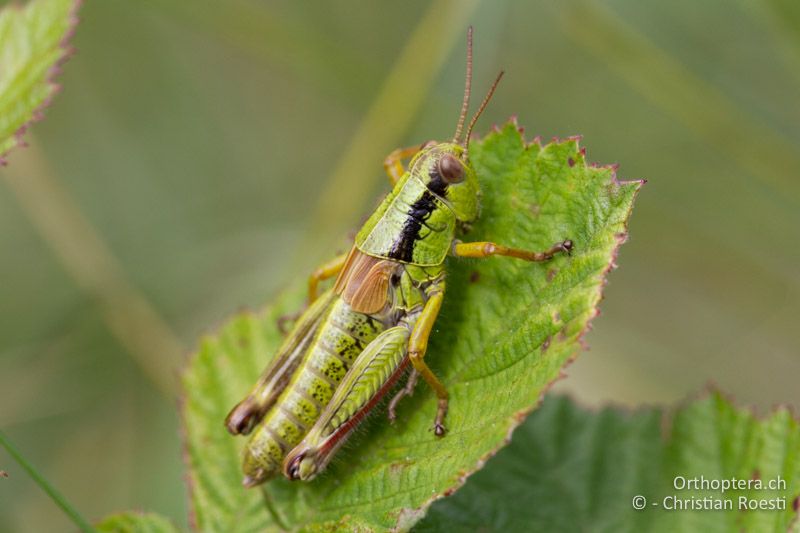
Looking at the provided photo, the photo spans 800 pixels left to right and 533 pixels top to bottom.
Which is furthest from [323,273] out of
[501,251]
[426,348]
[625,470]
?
[625,470]

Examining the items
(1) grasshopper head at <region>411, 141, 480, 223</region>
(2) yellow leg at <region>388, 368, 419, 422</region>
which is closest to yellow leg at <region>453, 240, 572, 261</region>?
(1) grasshopper head at <region>411, 141, 480, 223</region>

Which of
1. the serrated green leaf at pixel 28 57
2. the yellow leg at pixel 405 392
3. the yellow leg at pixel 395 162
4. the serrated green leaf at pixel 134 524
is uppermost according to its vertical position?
the serrated green leaf at pixel 28 57

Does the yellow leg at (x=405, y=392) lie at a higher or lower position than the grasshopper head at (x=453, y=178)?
lower

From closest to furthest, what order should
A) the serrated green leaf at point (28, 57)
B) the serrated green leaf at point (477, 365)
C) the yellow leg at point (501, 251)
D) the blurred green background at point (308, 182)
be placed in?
the serrated green leaf at point (477, 365), the yellow leg at point (501, 251), the serrated green leaf at point (28, 57), the blurred green background at point (308, 182)

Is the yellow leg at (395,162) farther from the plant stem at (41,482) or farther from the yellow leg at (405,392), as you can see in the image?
the plant stem at (41,482)

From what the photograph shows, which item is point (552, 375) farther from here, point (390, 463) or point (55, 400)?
point (55, 400)

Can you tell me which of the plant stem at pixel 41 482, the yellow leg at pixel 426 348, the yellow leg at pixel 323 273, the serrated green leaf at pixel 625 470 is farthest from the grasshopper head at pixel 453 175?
the plant stem at pixel 41 482
